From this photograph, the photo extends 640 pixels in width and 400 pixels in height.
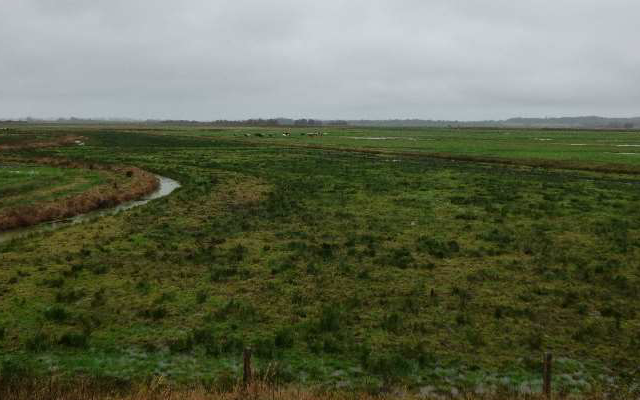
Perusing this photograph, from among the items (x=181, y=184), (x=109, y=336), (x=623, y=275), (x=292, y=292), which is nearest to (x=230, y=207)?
(x=181, y=184)

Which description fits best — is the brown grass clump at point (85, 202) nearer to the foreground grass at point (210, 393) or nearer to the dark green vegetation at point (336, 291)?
the dark green vegetation at point (336, 291)

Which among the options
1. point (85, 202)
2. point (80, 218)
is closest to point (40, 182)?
point (85, 202)

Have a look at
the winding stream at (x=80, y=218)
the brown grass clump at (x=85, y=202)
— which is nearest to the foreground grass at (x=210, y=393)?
the winding stream at (x=80, y=218)

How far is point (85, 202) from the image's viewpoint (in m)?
33.2

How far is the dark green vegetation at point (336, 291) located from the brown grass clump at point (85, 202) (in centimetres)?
430

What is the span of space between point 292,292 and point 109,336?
6066 mm

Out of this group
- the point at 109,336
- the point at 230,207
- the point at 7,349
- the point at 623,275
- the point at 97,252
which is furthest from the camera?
the point at 230,207

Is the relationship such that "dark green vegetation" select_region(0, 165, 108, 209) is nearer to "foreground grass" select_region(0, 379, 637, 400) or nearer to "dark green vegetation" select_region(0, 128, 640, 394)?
"dark green vegetation" select_region(0, 128, 640, 394)

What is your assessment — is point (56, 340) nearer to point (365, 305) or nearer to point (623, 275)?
point (365, 305)

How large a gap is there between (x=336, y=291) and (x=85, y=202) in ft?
79.1

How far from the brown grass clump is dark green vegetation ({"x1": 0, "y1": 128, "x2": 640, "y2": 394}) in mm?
4305

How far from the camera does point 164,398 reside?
9.40m

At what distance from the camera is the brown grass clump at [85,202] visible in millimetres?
27953

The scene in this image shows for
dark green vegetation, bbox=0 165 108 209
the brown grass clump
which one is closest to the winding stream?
the brown grass clump
